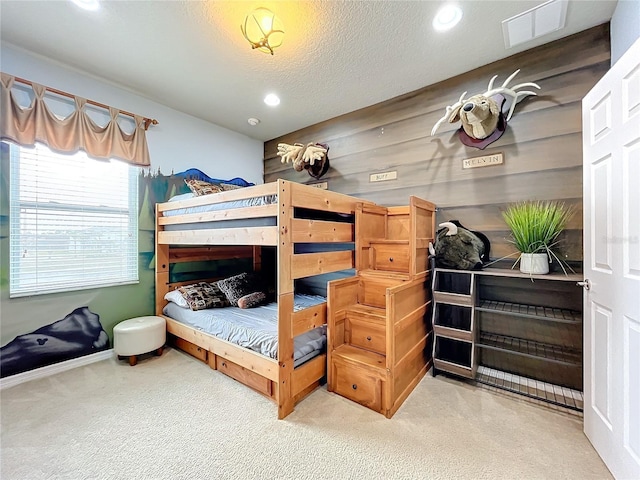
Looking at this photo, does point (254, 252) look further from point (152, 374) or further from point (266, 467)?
point (266, 467)

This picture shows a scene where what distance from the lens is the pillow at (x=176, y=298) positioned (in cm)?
267

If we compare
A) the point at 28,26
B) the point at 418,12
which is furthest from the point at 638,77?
the point at 28,26

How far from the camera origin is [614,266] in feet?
4.23

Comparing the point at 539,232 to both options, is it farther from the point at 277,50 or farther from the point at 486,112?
the point at 277,50

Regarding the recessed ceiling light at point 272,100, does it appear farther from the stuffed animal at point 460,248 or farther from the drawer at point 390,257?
the stuffed animal at point 460,248

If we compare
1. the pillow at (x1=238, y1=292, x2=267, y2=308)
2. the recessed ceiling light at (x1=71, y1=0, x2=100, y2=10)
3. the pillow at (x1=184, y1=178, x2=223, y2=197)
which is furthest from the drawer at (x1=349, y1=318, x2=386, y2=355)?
the recessed ceiling light at (x1=71, y1=0, x2=100, y2=10)

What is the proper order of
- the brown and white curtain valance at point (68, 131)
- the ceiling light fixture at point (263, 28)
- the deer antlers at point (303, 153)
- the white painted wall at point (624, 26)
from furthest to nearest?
the deer antlers at point (303, 153)
the brown and white curtain valance at point (68, 131)
the ceiling light fixture at point (263, 28)
the white painted wall at point (624, 26)

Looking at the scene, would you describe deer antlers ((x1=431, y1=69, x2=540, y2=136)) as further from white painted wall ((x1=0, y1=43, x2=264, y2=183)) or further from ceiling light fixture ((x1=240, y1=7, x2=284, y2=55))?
white painted wall ((x1=0, y1=43, x2=264, y2=183))

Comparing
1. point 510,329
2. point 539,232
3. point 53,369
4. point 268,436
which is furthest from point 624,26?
point 53,369

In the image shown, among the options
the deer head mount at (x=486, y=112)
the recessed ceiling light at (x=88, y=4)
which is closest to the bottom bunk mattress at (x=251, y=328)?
the deer head mount at (x=486, y=112)

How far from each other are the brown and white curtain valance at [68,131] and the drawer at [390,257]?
2642mm

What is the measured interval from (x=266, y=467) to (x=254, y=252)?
2709 millimetres

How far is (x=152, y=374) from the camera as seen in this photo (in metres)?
2.23

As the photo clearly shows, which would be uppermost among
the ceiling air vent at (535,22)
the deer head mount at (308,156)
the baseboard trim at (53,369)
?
the ceiling air vent at (535,22)
